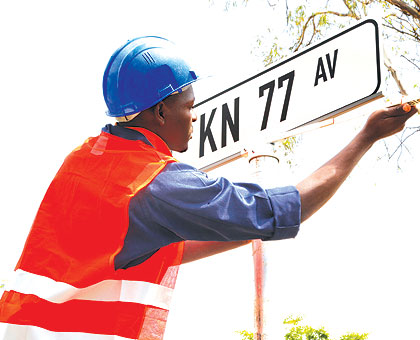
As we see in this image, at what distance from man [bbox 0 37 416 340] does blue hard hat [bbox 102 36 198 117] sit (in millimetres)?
129

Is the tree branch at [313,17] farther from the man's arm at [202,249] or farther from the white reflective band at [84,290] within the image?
the white reflective band at [84,290]

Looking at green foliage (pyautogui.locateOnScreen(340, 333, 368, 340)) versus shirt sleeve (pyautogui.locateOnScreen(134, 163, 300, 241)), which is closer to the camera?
shirt sleeve (pyautogui.locateOnScreen(134, 163, 300, 241))

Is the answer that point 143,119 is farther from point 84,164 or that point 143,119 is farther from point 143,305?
point 143,305

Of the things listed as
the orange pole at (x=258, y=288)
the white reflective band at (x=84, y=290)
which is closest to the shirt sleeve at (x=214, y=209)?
the white reflective band at (x=84, y=290)

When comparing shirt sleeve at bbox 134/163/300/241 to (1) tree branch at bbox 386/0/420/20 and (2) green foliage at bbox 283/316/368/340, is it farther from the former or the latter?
(2) green foliage at bbox 283/316/368/340

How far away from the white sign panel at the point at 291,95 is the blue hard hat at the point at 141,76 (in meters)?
0.77

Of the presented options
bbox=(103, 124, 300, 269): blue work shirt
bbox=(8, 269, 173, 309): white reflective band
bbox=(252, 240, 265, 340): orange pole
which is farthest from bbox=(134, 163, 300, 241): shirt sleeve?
bbox=(252, 240, 265, 340): orange pole

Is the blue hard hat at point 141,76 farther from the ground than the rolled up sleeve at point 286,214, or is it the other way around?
the blue hard hat at point 141,76

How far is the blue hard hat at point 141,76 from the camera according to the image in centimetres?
155

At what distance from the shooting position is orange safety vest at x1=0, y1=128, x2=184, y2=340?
1.32 metres

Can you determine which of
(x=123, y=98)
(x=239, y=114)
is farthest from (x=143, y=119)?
(x=239, y=114)

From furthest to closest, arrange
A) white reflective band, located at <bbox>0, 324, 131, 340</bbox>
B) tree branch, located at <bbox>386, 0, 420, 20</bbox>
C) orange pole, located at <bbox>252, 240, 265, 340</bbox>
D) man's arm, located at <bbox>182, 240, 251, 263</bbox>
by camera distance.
Result: tree branch, located at <bbox>386, 0, 420, 20</bbox> < orange pole, located at <bbox>252, 240, 265, 340</bbox> < man's arm, located at <bbox>182, 240, 251, 263</bbox> < white reflective band, located at <bbox>0, 324, 131, 340</bbox>

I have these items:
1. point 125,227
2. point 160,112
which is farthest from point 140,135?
point 125,227

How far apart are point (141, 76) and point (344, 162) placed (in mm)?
650
